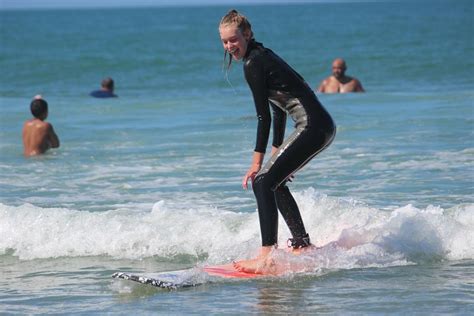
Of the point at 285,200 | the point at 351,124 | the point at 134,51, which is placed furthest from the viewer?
the point at 134,51

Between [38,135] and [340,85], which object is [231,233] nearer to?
[38,135]

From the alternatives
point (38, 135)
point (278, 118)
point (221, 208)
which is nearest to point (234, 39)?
point (278, 118)

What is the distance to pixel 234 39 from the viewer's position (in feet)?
21.4

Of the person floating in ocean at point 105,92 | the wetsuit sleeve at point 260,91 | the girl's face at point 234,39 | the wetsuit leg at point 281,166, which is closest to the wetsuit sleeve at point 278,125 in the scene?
the wetsuit leg at point 281,166

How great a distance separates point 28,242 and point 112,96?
13439 millimetres

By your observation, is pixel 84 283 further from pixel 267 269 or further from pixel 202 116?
pixel 202 116

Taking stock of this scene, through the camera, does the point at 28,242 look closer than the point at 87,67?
Yes

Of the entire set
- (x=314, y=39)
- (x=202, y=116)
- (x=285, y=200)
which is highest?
(x=314, y=39)

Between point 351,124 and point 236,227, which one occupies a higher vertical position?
point 351,124

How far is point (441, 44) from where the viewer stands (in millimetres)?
45875

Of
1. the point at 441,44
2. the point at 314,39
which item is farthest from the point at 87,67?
the point at 314,39

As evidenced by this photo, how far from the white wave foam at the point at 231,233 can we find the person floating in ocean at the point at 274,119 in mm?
507

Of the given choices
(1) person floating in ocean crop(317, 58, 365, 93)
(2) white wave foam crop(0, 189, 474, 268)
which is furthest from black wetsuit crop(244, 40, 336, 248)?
(1) person floating in ocean crop(317, 58, 365, 93)

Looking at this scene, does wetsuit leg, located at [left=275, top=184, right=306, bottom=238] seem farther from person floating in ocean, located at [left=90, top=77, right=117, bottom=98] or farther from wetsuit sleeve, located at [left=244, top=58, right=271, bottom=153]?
person floating in ocean, located at [left=90, top=77, right=117, bottom=98]
